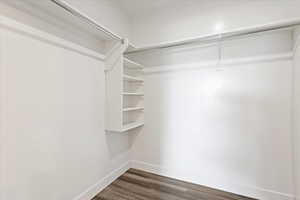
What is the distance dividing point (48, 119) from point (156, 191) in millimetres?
1540

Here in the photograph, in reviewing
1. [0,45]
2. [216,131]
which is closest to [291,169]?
[216,131]

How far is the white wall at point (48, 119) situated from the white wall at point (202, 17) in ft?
3.51

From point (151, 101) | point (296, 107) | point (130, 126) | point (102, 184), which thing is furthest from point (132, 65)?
point (296, 107)

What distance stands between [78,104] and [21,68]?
598 mm

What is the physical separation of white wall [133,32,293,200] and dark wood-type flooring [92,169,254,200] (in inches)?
4.5

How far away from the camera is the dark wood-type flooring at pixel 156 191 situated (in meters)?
1.88

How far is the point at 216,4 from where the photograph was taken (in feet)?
6.65

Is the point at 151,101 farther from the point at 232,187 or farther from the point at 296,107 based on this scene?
the point at 296,107

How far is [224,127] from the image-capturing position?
2.02m

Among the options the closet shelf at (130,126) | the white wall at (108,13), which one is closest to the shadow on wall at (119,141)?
the closet shelf at (130,126)

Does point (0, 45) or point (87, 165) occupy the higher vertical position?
point (0, 45)

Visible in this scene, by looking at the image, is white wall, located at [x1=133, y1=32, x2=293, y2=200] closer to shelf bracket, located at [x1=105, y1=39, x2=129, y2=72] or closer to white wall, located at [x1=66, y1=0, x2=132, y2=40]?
shelf bracket, located at [x1=105, y1=39, x2=129, y2=72]

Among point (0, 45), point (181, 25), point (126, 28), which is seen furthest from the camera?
point (126, 28)

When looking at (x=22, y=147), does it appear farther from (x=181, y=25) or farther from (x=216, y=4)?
(x=216, y=4)
